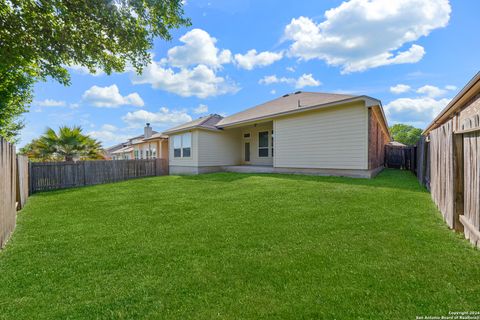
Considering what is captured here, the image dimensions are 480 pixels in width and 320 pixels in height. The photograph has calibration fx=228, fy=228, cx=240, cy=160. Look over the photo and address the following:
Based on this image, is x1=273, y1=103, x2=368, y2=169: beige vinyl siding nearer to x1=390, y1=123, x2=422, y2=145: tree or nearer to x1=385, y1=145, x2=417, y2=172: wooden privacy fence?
x1=385, y1=145, x2=417, y2=172: wooden privacy fence

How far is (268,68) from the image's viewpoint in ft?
49.4

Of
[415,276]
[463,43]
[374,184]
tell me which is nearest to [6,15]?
[415,276]

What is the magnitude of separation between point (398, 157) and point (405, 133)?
180 feet

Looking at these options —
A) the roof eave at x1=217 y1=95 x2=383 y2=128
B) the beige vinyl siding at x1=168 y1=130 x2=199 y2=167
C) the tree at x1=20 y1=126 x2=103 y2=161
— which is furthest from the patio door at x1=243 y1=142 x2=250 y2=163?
the tree at x1=20 y1=126 x2=103 y2=161

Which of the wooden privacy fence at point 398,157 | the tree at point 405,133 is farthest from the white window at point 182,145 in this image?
the tree at point 405,133

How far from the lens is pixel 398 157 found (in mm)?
17281

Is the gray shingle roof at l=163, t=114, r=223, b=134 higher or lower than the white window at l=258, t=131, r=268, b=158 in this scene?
higher

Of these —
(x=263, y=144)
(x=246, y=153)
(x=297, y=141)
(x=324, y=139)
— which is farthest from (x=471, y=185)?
(x=246, y=153)

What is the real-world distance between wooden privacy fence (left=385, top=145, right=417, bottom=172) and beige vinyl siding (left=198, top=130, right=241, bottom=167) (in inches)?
462

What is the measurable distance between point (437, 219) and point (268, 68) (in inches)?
517

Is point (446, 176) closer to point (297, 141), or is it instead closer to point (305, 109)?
point (305, 109)

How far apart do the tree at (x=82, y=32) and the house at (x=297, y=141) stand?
6.35m

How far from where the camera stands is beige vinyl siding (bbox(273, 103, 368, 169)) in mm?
9359

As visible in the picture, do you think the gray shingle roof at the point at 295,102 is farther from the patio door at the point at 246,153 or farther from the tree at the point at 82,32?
the tree at the point at 82,32
